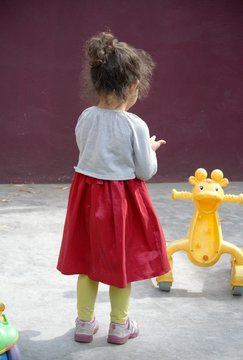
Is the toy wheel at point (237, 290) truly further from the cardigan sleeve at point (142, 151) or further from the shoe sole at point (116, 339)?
the cardigan sleeve at point (142, 151)

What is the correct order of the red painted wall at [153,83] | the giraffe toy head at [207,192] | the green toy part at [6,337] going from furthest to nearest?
the red painted wall at [153,83] < the giraffe toy head at [207,192] < the green toy part at [6,337]

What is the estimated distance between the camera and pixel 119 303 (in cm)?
402

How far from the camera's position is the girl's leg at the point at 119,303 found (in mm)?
4012

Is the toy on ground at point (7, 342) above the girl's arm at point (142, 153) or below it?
below

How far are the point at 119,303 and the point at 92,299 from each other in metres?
0.14

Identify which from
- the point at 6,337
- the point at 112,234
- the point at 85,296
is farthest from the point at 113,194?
the point at 6,337

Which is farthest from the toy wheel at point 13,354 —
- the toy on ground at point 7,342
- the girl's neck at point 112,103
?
the girl's neck at point 112,103

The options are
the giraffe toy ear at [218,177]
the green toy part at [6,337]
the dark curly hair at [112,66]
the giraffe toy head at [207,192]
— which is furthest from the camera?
the giraffe toy ear at [218,177]

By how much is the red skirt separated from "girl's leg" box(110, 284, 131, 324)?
11 centimetres

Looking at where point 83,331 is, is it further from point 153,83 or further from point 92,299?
point 153,83

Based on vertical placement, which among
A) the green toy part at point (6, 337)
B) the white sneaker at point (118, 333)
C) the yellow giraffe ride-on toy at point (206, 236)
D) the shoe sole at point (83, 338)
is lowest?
Result: the shoe sole at point (83, 338)

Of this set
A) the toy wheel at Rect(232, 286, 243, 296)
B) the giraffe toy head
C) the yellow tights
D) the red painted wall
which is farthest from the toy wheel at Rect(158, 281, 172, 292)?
the red painted wall

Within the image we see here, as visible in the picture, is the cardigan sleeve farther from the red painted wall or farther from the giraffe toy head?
the red painted wall

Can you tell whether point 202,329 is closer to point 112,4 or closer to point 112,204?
point 112,204
